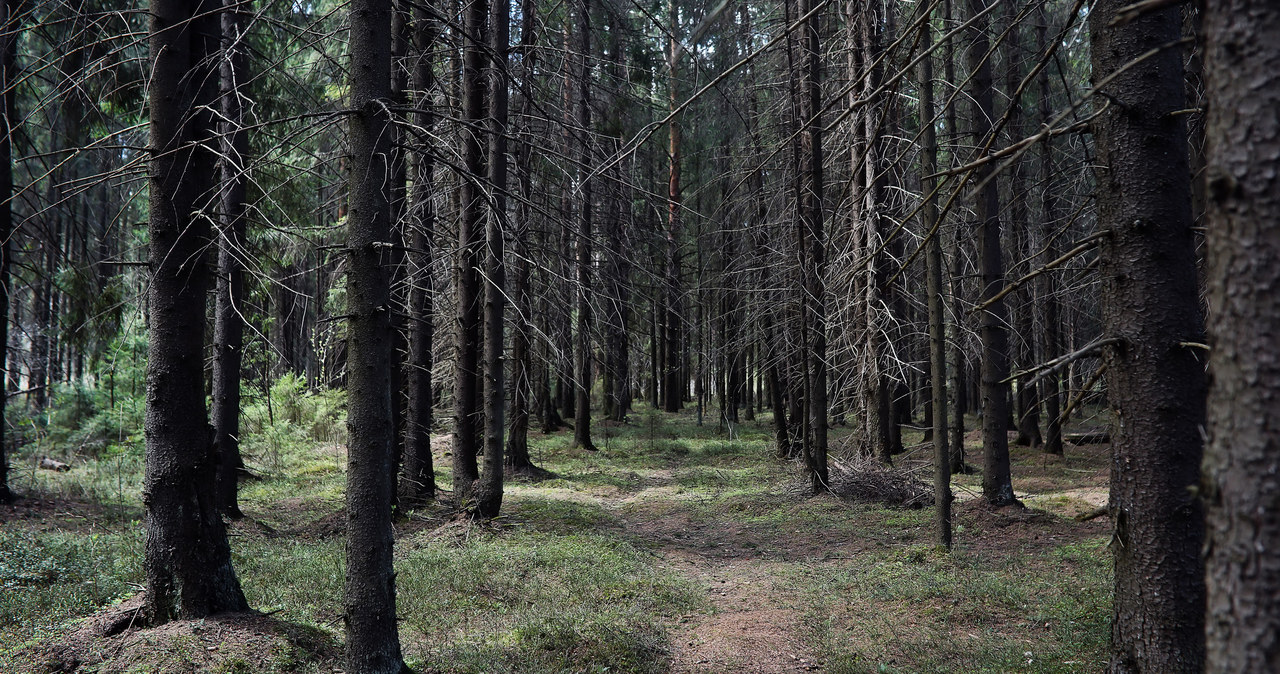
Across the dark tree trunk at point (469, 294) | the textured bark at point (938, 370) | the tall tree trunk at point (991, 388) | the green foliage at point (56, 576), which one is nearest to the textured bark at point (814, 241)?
the tall tree trunk at point (991, 388)

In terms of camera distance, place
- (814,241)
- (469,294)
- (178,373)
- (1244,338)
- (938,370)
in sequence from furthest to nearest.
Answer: (814,241) < (469,294) < (938,370) < (178,373) < (1244,338)

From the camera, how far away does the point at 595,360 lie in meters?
10.4

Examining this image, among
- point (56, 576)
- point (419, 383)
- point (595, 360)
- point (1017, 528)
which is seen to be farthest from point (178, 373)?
point (1017, 528)

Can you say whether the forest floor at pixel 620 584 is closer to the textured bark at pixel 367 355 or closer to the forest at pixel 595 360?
the forest at pixel 595 360

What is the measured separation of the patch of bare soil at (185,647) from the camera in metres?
4.63

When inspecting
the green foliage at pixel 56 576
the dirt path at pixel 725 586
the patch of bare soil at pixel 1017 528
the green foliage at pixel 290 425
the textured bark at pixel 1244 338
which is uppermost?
the textured bark at pixel 1244 338

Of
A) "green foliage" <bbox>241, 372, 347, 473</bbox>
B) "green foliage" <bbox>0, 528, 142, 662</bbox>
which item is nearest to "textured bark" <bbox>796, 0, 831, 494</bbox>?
"green foliage" <bbox>0, 528, 142, 662</bbox>

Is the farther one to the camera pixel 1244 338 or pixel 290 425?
pixel 290 425

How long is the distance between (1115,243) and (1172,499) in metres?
1.15

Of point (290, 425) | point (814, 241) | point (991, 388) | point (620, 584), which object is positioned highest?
point (814, 241)

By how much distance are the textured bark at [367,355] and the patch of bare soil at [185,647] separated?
2.72ft

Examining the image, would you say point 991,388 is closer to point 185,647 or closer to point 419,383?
point 419,383

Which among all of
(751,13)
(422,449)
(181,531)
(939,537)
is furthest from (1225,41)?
(751,13)

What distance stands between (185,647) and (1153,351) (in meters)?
5.67
